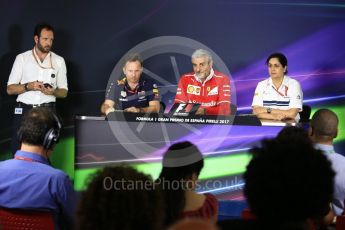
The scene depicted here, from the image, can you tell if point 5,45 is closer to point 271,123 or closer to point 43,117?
point 271,123

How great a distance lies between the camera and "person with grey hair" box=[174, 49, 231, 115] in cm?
543

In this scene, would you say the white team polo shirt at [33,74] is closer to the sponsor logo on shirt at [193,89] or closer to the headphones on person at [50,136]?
the sponsor logo on shirt at [193,89]

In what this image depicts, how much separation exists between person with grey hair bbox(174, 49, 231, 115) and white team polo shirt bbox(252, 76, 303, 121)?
1.37 ft

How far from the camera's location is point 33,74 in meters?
5.94

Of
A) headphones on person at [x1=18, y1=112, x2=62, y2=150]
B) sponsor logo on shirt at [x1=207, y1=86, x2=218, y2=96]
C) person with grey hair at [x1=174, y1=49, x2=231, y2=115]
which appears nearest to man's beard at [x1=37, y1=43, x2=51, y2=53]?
person with grey hair at [x1=174, y1=49, x2=231, y2=115]

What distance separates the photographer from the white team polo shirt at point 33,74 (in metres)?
5.93

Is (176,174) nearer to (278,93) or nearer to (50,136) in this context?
(50,136)

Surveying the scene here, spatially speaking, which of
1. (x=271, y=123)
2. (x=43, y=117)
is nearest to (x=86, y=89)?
(x=271, y=123)

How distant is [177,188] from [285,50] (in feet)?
15.1

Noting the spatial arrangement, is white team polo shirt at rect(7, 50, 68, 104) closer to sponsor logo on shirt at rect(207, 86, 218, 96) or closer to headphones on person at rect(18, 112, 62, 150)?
sponsor logo on shirt at rect(207, 86, 218, 96)

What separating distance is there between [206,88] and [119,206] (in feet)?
13.6

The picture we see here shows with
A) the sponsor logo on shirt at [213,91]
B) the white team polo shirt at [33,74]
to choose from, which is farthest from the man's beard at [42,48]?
the sponsor logo on shirt at [213,91]

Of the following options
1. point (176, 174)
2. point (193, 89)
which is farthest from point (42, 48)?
point (176, 174)

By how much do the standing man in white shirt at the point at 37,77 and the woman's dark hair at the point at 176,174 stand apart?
11.8 ft
